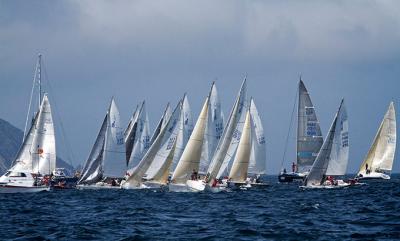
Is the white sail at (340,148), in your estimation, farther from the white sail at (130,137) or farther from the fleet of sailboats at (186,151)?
the white sail at (130,137)

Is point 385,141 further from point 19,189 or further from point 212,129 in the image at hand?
point 19,189

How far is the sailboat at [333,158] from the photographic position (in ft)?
258

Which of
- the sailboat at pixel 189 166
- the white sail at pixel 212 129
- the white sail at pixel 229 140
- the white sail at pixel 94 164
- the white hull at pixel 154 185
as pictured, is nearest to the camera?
the sailboat at pixel 189 166

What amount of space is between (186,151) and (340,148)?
Result: 1984 centimetres

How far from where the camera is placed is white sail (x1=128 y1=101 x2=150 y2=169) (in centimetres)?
9075

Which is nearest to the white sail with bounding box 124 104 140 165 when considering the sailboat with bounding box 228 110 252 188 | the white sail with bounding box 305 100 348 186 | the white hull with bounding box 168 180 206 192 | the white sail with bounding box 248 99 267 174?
the white sail with bounding box 248 99 267 174

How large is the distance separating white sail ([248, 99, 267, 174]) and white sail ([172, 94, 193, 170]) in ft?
37.3

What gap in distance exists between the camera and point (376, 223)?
39594 millimetres

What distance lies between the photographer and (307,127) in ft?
323

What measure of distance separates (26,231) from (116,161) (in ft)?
148

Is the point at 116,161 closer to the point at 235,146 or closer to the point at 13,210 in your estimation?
the point at 235,146

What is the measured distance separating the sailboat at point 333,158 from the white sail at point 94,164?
21.1 metres

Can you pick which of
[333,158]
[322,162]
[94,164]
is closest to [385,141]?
[333,158]

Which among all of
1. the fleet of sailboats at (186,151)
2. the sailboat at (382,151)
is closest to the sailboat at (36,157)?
the fleet of sailboats at (186,151)
